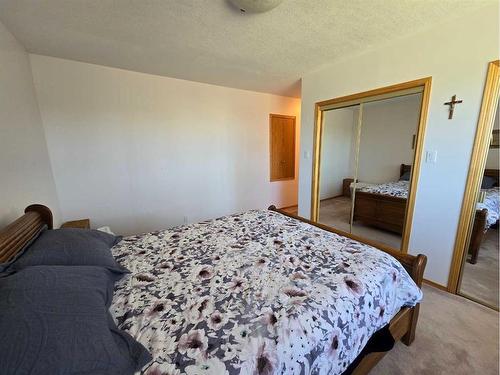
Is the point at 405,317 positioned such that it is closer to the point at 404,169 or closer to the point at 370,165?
the point at 404,169

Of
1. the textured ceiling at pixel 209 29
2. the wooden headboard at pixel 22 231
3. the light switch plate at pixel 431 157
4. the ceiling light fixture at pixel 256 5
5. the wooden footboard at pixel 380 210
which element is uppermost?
the textured ceiling at pixel 209 29

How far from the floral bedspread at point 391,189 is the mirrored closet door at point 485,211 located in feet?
1.78

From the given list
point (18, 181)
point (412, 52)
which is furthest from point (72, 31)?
point (412, 52)

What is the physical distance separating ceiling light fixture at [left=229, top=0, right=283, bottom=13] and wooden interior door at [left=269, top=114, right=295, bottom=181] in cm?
262

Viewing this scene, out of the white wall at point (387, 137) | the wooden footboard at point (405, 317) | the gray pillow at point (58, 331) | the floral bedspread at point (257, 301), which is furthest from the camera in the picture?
the white wall at point (387, 137)

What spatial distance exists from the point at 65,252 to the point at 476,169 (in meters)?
3.01

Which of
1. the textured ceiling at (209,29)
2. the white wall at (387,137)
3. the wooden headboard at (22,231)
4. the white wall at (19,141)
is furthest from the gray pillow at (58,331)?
the white wall at (387,137)

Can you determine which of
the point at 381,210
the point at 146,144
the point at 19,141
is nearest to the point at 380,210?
the point at 381,210

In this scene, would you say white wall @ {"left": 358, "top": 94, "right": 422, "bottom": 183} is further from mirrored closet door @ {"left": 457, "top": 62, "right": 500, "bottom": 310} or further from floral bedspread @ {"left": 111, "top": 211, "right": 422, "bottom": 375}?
floral bedspread @ {"left": 111, "top": 211, "right": 422, "bottom": 375}

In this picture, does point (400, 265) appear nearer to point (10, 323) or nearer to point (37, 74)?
point (10, 323)

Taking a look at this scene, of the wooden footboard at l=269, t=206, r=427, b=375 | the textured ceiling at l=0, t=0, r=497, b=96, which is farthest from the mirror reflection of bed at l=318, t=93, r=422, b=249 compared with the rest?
the wooden footboard at l=269, t=206, r=427, b=375

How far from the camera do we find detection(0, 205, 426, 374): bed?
0.81 metres

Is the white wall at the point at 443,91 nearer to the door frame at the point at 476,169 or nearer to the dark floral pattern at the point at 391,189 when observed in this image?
the door frame at the point at 476,169

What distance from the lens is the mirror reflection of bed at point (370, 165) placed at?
2343 mm
